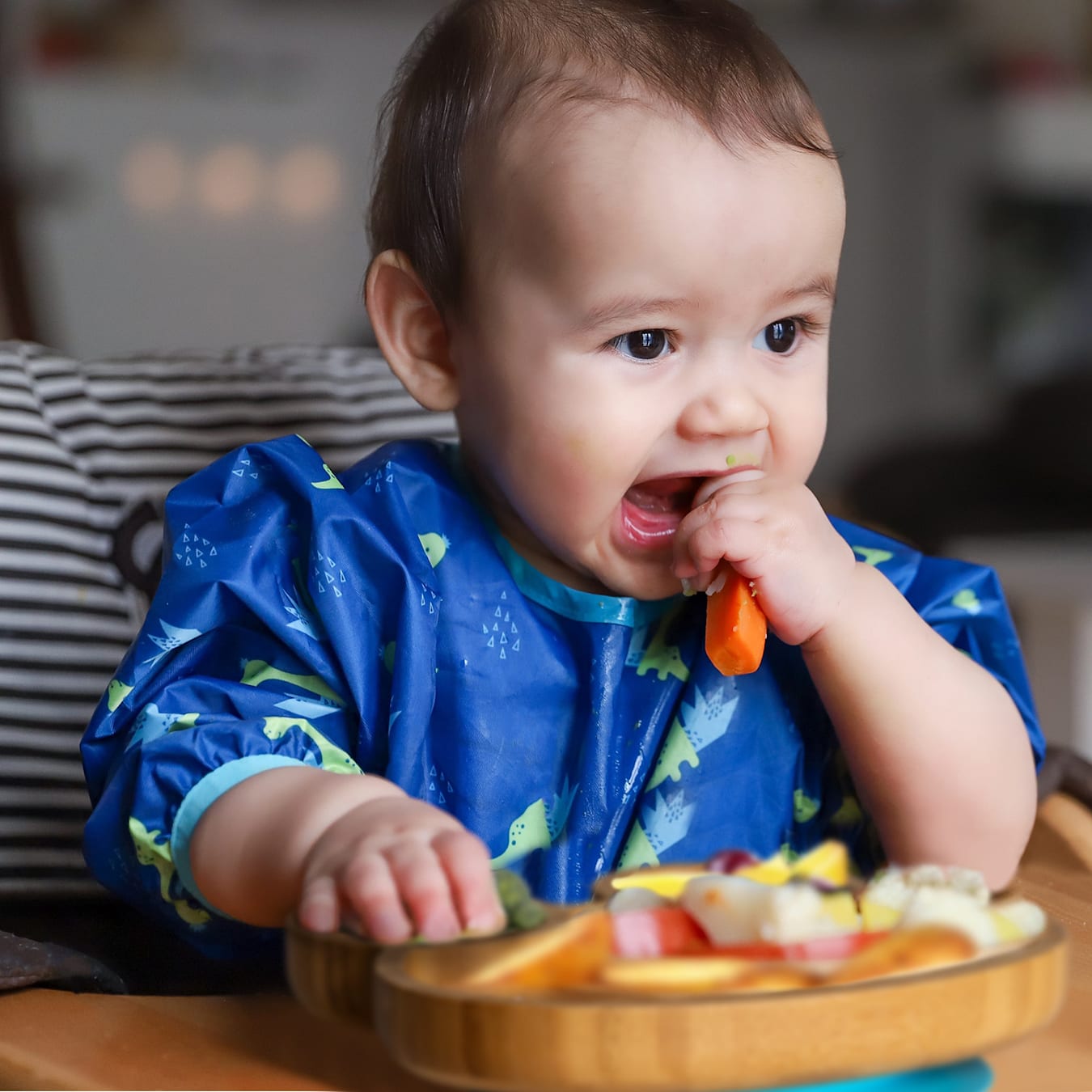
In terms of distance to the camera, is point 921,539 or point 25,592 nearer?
point 25,592

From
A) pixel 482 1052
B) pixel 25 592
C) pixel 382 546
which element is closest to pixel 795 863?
pixel 482 1052

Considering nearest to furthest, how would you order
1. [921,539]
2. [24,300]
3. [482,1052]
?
[482,1052] → [24,300] → [921,539]

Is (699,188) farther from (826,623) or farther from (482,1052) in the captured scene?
(482,1052)

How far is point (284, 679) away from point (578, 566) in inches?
6.3

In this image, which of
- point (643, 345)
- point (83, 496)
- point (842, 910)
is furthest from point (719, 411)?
point (83, 496)

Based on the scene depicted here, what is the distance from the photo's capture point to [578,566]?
762 millimetres

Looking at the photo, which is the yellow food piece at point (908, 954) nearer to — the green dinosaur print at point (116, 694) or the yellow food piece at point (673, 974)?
the yellow food piece at point (673, 974)

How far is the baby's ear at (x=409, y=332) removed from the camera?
2.61ft

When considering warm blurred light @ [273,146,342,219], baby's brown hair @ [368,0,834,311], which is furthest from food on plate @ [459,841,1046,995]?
warm blurred light @ [273,146,342,219]

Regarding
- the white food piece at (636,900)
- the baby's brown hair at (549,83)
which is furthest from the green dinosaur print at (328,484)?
the white food piece at (636,900)

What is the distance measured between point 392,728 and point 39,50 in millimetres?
3172

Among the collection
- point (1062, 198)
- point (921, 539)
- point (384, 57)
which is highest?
point (384, 57)

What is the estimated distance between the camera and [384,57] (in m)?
3.80

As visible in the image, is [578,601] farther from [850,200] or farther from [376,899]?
[850,200]
